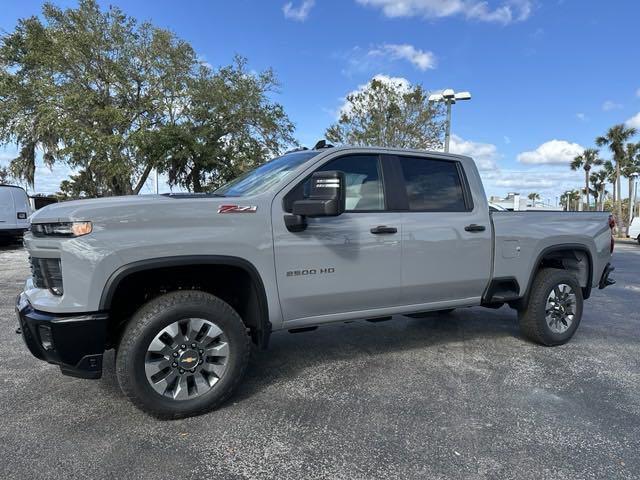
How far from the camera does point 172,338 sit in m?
3.14

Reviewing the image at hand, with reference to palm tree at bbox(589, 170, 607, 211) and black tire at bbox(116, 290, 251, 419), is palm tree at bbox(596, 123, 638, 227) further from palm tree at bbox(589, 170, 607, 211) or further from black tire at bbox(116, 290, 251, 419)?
black tire at bbox(116, 290, 251, 419)

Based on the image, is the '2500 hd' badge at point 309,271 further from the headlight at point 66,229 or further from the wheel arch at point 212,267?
the headlight at point 66,229

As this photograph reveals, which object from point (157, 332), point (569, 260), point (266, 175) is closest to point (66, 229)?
point (157, 332)

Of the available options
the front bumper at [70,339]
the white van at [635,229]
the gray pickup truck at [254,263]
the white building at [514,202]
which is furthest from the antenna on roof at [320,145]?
the white van at [635,229]

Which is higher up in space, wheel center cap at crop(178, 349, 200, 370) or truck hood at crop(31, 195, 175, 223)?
truck hood at crop(31, 195, 175, 223)

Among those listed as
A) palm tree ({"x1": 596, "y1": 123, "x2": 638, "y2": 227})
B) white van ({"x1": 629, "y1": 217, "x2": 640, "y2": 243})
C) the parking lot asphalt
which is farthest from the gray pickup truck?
palm tree ({"x1": 596, "y1": 123, "x2": 638, "y2": 227})

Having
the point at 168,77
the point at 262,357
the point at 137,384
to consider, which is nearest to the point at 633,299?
the point at 262,357

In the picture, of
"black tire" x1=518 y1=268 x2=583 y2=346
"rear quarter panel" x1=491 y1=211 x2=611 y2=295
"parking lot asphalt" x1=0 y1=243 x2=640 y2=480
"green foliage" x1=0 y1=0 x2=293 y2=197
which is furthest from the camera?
"green foliage" x1=0 y1=0 x2=293 y2=197

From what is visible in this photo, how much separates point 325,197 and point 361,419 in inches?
61.3

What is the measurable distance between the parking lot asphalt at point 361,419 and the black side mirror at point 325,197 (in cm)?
144

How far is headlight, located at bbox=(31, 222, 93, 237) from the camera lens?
2.88 metres

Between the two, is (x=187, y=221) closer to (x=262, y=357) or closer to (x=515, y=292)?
(x=262, y=357)

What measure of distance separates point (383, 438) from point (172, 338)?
1.53m

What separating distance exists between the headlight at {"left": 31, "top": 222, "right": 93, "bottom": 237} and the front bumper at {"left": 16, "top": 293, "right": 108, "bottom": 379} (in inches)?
19.9
